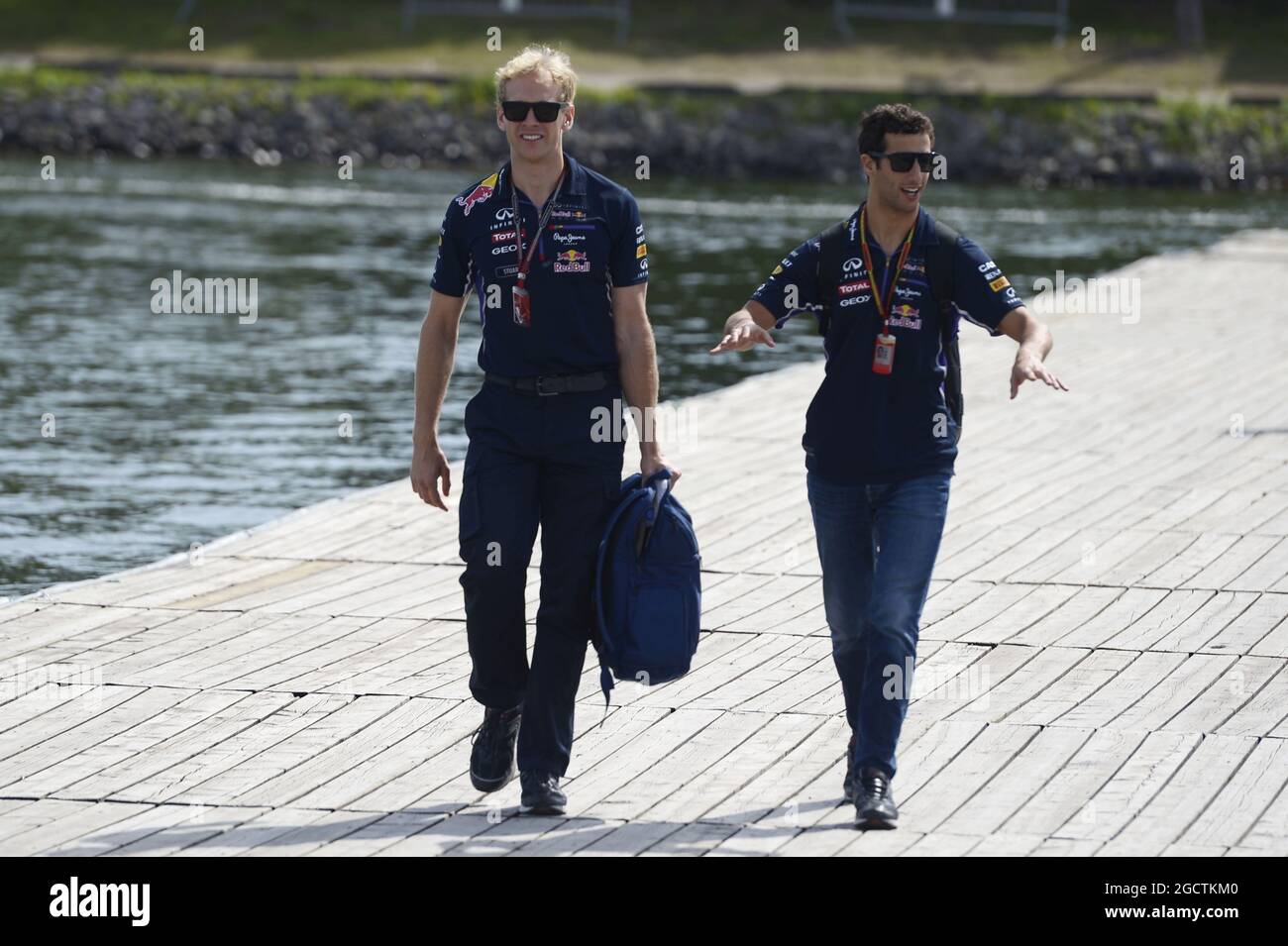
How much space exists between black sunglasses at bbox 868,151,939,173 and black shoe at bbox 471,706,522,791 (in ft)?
6.69

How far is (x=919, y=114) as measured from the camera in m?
6.61

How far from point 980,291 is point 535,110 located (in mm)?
Result: 1449

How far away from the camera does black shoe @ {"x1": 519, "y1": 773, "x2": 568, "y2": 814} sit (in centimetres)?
660

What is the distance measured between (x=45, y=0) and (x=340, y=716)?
56.7 meters

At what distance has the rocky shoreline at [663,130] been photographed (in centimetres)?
4919

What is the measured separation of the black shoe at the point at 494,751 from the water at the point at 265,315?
647 cm

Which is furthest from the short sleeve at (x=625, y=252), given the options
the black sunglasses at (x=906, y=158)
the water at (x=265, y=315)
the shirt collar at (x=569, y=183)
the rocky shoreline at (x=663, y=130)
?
the rocky shoreline at (x=663, y=130)

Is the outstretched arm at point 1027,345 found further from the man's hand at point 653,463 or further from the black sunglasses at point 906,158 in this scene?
the man's hand at point 653,463

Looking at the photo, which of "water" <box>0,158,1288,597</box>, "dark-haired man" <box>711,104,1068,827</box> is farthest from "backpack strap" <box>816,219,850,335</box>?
"water" <box>0,158,1288,597</box>

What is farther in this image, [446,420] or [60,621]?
[446,420]

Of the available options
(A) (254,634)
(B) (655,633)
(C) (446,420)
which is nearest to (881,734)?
(B) (655,633)

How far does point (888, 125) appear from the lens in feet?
21.5

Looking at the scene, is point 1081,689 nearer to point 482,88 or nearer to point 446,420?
point 446,420
